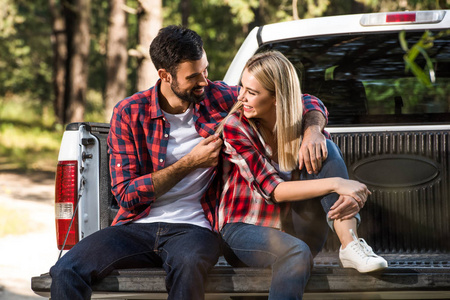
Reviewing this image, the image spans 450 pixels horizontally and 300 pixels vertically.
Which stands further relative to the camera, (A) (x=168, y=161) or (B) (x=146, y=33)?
(B) (x=146, y=33)

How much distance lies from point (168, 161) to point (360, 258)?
1031mm

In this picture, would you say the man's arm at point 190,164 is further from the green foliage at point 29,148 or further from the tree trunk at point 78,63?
the tree trunk at point 78,63

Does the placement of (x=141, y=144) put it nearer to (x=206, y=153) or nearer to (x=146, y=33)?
(x=206, y=153)

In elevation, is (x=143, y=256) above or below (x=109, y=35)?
above

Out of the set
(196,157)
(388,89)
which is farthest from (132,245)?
(388,89)

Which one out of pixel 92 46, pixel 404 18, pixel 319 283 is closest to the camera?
pixel 319 283

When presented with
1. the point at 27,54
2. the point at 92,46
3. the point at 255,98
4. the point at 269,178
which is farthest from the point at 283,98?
the point at 27,54

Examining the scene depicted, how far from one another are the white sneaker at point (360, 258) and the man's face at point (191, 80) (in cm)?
97

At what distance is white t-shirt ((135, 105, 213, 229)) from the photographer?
3.47m

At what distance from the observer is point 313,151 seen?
126 inches

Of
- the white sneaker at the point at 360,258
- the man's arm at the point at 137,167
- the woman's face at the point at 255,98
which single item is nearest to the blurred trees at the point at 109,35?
the white sneaker at the point at 360,258

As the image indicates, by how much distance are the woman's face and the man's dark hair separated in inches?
12.5

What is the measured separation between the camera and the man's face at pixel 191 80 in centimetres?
349

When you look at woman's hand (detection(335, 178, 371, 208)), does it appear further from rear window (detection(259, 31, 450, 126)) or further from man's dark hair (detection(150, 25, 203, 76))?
rear window (detection(259, 31, 450, 126))
